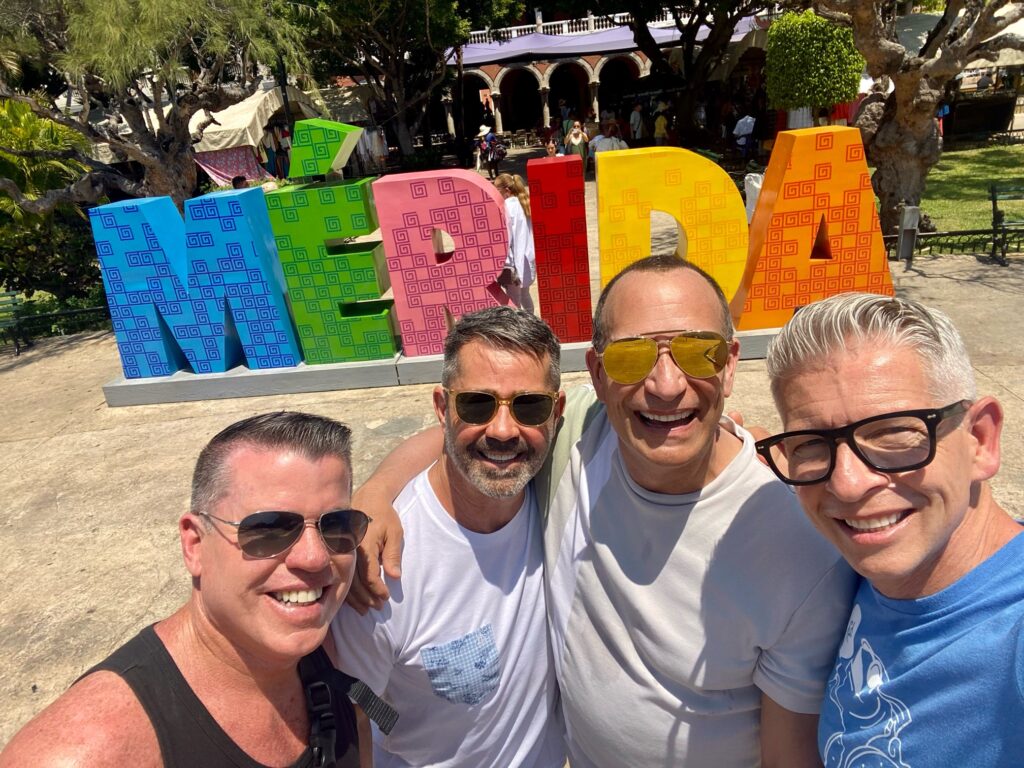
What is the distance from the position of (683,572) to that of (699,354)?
1.90 feet

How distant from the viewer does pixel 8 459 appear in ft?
20.8

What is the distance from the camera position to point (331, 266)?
684cm

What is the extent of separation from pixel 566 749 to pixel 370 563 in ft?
3.62

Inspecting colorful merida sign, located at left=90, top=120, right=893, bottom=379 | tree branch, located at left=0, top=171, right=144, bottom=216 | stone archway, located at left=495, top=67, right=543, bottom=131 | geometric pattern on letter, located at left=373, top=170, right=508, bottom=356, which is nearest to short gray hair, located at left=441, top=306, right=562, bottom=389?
colorful merida sign, located at left=90, top=120, right=893, bottom=379

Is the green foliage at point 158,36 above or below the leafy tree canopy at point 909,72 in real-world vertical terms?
above

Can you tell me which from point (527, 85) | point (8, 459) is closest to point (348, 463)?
point (8, 459)

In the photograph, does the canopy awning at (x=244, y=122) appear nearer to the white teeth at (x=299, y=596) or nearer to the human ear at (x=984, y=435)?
the white teeth at (x=299, y=596)

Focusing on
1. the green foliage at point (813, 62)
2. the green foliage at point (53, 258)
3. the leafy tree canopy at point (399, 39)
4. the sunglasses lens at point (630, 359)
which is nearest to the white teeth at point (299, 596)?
the sunglasses lens at point (630, 359)

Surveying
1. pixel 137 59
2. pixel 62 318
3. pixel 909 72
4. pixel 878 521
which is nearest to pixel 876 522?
pixel 878 521

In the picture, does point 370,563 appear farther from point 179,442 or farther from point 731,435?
point 179,442

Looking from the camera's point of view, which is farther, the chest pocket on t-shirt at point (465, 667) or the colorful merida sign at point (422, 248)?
the colorful merida sign at point (422, 248)

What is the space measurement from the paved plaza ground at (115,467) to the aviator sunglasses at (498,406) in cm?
301

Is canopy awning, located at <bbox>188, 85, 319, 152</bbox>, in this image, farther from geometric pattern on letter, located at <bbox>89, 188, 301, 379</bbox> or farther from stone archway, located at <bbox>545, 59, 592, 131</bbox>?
stone archway, located at <bbox>545, 59, 592, 131</bbox>

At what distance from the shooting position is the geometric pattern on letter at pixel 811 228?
6.21 meters
